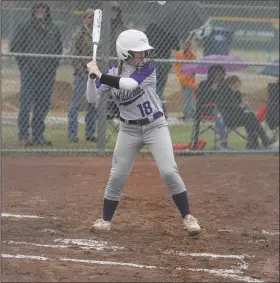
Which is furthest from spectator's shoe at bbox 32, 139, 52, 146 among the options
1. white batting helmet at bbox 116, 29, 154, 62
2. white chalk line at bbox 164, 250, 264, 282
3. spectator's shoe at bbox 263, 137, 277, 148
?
white chalk line at bbox 164, 250, 264, 282

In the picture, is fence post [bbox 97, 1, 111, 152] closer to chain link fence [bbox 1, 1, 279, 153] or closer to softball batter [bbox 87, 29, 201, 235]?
chain link fence [bbox 1, 1, 279, 153]

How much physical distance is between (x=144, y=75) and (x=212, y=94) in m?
5.54

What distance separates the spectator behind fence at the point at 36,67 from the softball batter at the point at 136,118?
434cm

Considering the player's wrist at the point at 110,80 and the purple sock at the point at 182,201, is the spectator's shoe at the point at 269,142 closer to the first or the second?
the purple sock at the point at 182,201

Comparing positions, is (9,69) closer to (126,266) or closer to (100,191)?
(100,191)

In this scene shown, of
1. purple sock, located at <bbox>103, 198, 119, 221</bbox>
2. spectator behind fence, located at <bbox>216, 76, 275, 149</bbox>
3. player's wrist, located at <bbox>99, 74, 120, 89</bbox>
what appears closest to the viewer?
player's wrist, located at <bbox>99, 74, 120, 89</bbox>

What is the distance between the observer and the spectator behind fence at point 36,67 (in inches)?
430

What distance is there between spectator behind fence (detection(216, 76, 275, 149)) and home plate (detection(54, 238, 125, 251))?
5629 millimetres

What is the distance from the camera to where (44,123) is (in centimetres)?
1137

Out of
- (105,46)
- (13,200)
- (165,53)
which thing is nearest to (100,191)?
(13,200)

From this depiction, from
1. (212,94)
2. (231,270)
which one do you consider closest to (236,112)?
(212,94)

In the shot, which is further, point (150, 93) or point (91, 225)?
point (91, 225)

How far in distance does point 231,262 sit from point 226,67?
6236 millimetres

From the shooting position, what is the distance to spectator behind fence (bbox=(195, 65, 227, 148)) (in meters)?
11.9
